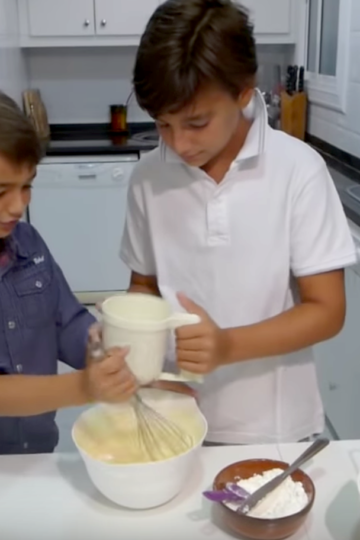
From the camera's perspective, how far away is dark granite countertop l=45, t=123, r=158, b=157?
10.6 feet

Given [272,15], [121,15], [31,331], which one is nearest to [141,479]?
[31,331]

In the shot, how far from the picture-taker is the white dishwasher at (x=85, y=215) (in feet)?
10.6

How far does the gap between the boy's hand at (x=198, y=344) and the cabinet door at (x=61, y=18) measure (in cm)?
285

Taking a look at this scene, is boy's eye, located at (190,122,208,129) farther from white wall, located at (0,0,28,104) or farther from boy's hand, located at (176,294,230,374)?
white wall, located at (0,0,28,104)

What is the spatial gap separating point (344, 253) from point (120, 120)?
2888 millimetres

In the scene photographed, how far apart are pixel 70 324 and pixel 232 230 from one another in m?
0.31

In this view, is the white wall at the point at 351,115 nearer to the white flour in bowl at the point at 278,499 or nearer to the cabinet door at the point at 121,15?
the cabinet door at the point at 121,15

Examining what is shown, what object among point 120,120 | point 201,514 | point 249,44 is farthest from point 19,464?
point 120,120

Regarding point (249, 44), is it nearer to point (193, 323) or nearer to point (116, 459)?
point (193, 323)

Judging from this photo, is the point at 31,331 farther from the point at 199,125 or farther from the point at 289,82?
the point at 289,82

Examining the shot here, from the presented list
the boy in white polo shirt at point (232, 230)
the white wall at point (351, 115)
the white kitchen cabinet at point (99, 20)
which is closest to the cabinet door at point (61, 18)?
the white kitchen cabinet at point (99, 20)

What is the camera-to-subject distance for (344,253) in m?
1.00

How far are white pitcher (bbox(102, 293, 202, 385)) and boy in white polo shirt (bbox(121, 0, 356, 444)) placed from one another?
4cm

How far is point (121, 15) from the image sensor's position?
11.1 ft
